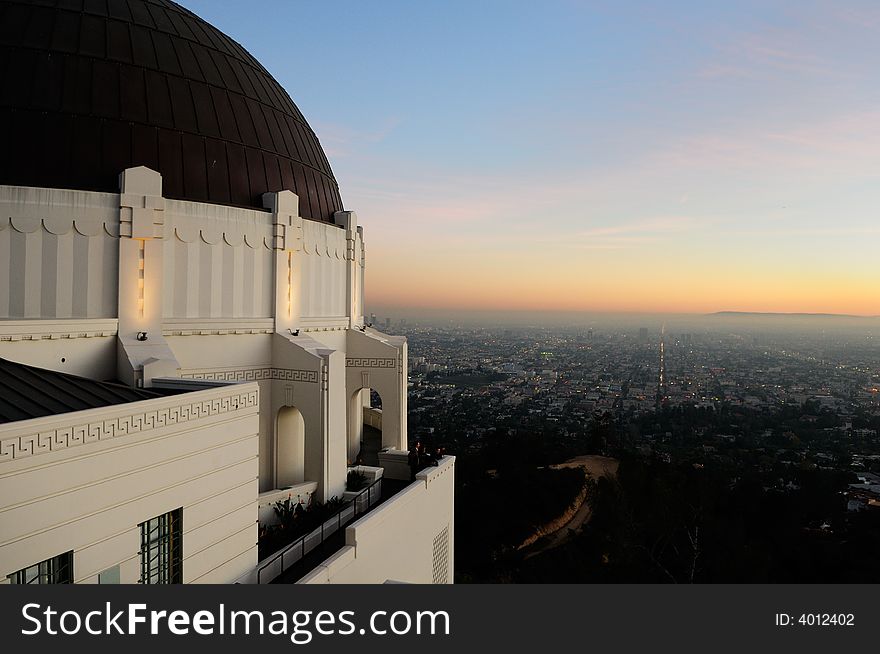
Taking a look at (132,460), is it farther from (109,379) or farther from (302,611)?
(109,379)

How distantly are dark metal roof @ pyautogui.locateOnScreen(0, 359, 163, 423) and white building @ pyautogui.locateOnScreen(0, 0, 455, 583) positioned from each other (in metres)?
0.04

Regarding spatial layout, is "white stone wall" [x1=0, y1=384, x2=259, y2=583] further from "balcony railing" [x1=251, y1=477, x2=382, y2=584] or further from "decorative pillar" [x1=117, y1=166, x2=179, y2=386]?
"decorative pillar" [x1=117, y1=166, x2=179, y2=386]

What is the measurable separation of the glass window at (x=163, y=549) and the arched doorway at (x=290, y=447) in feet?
17.2

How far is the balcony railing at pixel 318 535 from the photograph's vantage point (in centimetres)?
1030

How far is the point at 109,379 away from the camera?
11273mm

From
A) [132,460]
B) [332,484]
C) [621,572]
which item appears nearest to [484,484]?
[621,572]

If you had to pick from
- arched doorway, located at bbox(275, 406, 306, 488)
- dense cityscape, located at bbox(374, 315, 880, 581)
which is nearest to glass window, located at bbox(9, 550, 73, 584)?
arched doorway, located at bbox(275, 406, 306, 488)

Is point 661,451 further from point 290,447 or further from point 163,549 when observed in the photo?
point 163,549

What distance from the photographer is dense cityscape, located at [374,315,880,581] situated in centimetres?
2769

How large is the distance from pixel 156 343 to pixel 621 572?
70.5ft

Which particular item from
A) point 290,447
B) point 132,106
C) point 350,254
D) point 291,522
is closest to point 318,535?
point 291,522

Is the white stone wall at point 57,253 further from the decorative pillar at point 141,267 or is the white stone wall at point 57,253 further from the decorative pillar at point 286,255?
the decorative pillar at point 286,255

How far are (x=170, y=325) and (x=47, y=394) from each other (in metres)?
4.15

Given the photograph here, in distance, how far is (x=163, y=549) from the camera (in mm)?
8492
